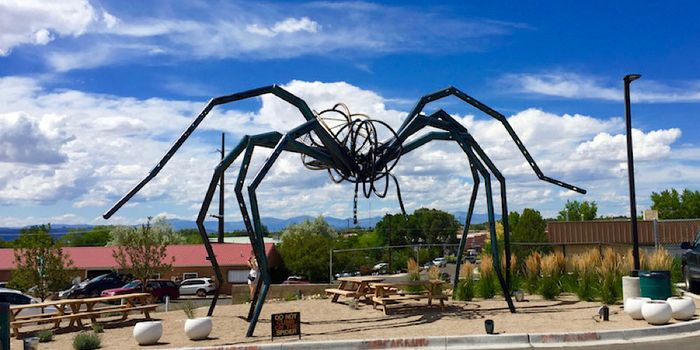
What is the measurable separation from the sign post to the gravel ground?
128 millimetres

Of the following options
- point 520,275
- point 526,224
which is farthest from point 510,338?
point 526,224

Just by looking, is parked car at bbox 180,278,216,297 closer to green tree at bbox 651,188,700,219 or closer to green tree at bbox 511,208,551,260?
green tree at bbox 511,208,551,260

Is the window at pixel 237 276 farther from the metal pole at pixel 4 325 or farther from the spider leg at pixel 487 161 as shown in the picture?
the metal pole at pixel 4 325

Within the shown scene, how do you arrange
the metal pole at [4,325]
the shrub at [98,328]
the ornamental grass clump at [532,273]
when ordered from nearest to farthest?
the metal pole at [4,325]
the shrub at [98,328]
the ornamental grass clump at [532,273]

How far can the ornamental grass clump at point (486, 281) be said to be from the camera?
1628 cm

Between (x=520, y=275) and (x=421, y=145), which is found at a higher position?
(x=421, y=145)

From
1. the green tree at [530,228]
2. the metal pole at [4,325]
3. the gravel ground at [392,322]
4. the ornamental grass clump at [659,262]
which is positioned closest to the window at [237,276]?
the green tree at [530,228]

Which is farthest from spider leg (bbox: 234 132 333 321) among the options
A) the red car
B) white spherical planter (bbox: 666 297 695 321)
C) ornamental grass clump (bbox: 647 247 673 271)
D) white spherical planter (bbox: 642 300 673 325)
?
the red car

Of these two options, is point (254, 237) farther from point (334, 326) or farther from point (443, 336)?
point (443, 336)

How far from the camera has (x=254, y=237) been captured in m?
11.5

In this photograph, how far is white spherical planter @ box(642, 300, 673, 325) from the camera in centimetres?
1101

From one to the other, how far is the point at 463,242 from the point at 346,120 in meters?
4.54

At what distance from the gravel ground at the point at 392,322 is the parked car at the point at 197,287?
2756cm

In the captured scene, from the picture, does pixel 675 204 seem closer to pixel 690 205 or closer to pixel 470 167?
pixel 690 205
